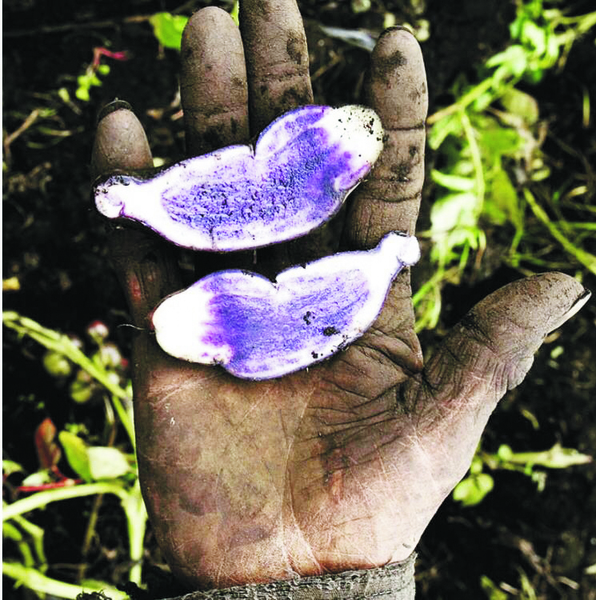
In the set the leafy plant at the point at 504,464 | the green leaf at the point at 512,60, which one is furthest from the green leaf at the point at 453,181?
the leafy plant at the point at 504,464

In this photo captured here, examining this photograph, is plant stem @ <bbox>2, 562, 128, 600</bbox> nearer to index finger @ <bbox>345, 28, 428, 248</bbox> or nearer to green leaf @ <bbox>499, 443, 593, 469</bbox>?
index finger @ <bbox>345, 28, 428, 248</bbox>

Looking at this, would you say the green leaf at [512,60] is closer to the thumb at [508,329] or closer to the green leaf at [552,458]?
the thumb at [508,329]

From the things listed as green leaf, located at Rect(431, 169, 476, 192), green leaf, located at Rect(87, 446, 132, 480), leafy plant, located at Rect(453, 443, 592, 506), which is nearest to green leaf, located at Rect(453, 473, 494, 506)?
leafy plant, located at Rect(453, 443, 592, 506)

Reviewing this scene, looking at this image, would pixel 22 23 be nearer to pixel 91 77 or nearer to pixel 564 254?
pixel 91 77

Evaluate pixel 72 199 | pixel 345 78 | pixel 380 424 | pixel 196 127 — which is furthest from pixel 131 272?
pixel 345 78

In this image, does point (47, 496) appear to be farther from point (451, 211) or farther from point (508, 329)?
point (451, 211)

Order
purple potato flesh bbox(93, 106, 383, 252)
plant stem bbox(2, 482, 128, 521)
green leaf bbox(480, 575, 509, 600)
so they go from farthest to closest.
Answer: green leaf bbox(480, 575, 509, 600) → plant stem bbox(2, 482, 128, 521) → purple potato flesh bbox(93, 106, 383, 252)

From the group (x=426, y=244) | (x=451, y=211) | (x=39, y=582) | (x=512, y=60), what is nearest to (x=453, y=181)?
(x=451, y=211)
